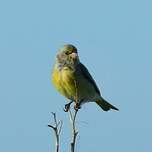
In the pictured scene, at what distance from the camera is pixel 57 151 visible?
8.70ft

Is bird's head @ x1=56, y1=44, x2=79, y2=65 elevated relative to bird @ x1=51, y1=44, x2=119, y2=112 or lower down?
elevated

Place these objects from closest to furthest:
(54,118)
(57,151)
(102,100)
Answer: (57,151), (54,118), (102,100)

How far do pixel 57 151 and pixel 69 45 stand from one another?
494 cm

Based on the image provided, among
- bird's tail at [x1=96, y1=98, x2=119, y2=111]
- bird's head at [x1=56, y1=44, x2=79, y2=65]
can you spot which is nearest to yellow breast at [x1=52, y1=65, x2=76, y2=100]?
bird's head at [x1=56, y1=44, x2=79, y2=65]

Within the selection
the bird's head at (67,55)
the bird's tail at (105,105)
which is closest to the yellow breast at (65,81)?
the bird's head at (67,55)

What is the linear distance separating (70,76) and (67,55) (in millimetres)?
400

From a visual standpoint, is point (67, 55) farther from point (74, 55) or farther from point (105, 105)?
point (105, 105)

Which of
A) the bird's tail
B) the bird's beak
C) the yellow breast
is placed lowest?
the bird's tail

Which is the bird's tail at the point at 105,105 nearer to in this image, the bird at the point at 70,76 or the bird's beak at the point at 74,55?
the bird at the point at 70,76

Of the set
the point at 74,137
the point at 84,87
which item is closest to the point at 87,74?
the point at 84,87

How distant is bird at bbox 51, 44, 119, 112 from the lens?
7.27 metres

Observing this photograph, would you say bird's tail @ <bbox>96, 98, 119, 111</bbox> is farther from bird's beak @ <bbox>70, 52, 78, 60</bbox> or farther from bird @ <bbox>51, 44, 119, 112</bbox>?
bird's beak @ <bbox>70, 52, 78, 60</bbox>

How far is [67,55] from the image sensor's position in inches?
300

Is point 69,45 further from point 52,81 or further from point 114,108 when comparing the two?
point 114,108
